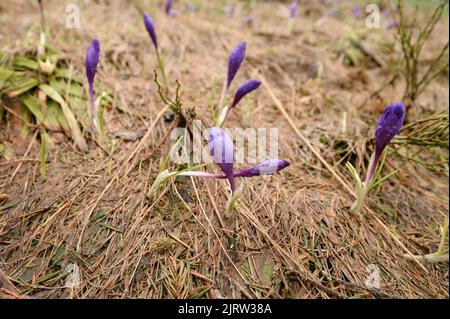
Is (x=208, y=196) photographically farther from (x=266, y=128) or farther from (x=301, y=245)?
(x=266, y=128)

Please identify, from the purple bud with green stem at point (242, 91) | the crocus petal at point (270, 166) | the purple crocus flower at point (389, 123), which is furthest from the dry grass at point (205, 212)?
the purple crocus flower at point (389, 123)

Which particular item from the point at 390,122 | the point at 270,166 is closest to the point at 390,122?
the point at 390,122

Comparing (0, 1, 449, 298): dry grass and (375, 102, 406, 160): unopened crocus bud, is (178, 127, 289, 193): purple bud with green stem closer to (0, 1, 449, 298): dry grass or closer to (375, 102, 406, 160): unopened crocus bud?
(0, 1, 449, 298): dry grass

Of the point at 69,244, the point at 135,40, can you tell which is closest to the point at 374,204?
the point at 69,244

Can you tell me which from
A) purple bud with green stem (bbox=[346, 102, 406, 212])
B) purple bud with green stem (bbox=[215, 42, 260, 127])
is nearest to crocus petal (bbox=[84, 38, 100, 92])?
purple bud with green stem (bbox=[215, 42, 260, 127])

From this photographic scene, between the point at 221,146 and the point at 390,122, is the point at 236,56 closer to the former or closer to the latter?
the point at 221,146
